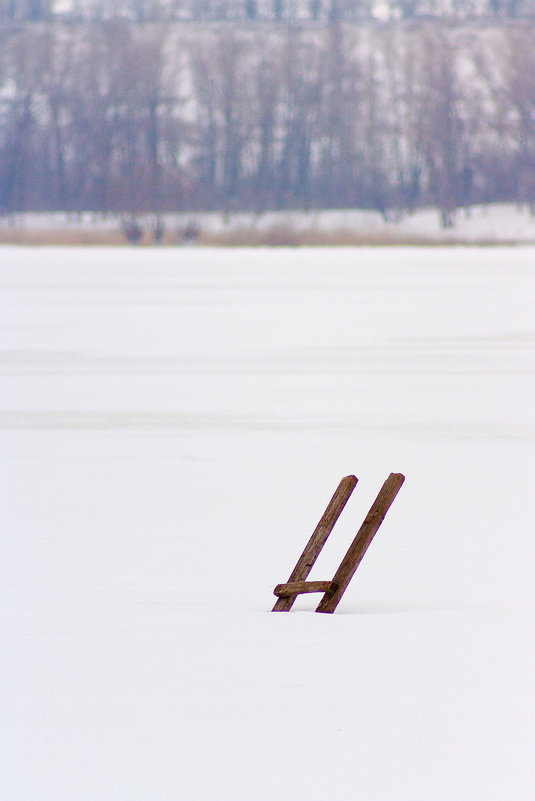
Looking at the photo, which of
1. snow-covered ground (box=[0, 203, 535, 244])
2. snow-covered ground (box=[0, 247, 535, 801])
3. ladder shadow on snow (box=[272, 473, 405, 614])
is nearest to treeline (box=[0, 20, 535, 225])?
snow-covered ground (box=[0, 203, 535, 244])

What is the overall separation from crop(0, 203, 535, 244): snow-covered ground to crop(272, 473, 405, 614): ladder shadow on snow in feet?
160

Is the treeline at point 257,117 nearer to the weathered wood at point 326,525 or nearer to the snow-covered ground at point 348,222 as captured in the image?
the snow-covered ground at point 348,222

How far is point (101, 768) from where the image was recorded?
368cm

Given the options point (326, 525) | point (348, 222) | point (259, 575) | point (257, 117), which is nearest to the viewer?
point (326, 525)

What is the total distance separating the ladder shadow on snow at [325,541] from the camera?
4.94 metres

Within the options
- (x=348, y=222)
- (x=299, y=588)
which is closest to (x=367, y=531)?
(x=299, y=588)

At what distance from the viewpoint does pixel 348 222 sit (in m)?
66.8

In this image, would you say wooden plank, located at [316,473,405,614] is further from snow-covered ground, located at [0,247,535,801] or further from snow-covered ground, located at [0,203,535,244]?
snow-covered ground, located at [0,203,535,244]

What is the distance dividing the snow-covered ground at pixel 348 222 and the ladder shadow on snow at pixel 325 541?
48.7m

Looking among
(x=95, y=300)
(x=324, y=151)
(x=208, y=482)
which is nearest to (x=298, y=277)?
(x=95, y=300)

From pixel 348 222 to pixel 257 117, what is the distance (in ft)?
32.6

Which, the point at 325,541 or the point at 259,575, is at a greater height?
the point at 325,541

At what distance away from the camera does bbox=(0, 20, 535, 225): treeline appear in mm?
67875

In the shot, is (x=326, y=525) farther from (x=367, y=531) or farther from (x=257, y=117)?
(x=257, y=117)
